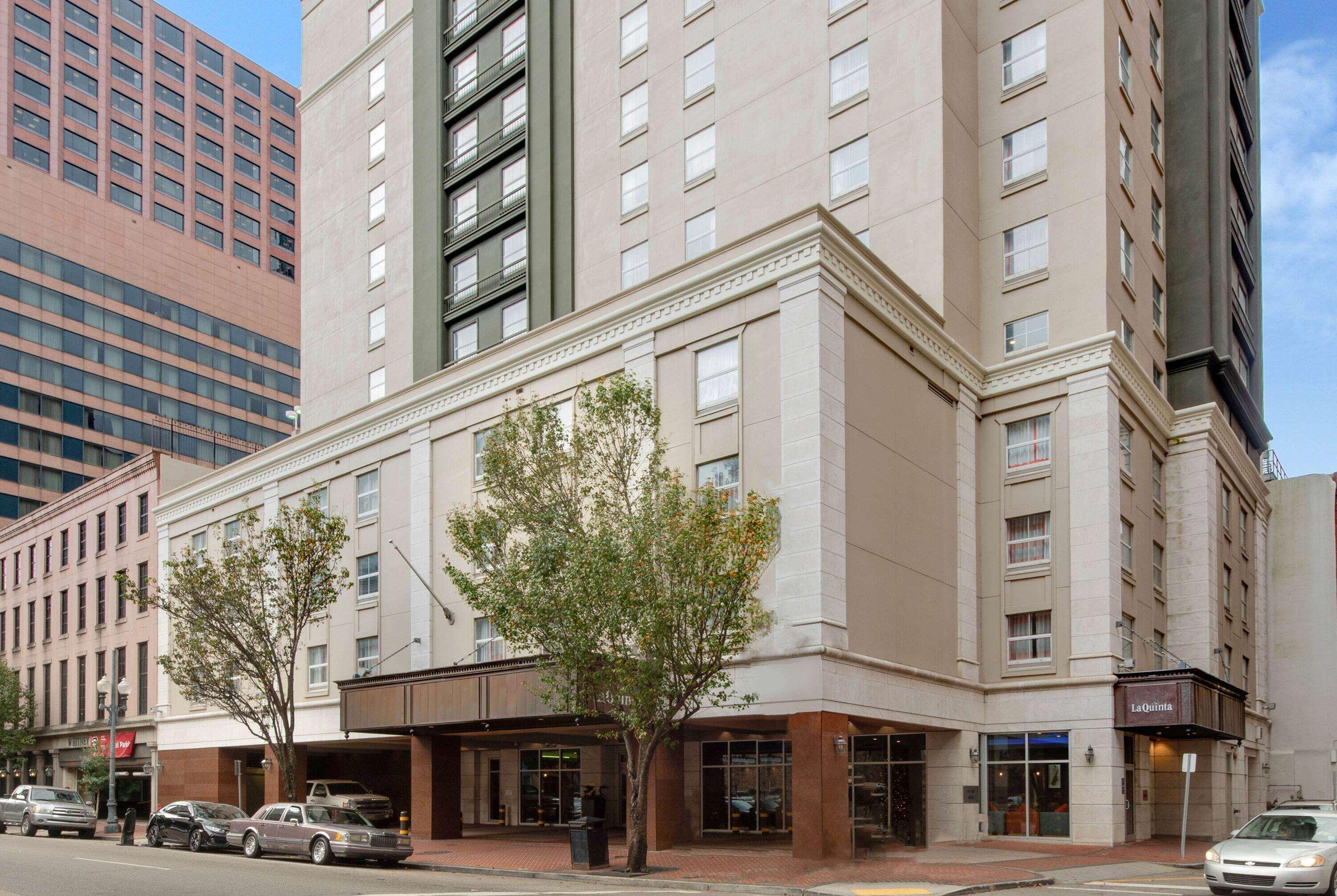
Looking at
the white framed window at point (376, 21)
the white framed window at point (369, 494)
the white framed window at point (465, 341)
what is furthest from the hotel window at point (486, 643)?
the white framed window at point (376, 21)

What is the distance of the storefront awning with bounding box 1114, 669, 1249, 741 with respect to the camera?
110 feet

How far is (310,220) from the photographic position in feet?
191

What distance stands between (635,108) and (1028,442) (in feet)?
61.4

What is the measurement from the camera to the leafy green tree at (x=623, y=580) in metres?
26.0

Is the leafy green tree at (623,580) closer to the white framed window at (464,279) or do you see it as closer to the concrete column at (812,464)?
the concrete column at (812,464)

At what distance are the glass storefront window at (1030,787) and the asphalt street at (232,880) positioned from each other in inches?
603

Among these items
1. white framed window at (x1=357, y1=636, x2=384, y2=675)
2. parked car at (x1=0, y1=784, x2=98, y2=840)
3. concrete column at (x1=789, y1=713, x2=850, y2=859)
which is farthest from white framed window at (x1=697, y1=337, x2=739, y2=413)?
parked car at (x1=0, y1=784, x2=98, y2=840)

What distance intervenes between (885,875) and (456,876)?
9.40 m

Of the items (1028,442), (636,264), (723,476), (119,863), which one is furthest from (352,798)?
(1028,442)

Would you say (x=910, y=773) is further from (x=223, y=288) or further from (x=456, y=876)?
(x=223, y=288)

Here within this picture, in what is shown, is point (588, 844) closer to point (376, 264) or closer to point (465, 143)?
point (465, 143)

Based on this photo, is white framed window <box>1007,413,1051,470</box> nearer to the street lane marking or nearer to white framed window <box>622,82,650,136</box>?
white framed window <box>622,82,650,136</box>

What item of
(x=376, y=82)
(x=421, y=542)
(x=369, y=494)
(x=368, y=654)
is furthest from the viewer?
(x=376, y=82)

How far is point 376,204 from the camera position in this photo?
5428cm
